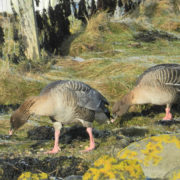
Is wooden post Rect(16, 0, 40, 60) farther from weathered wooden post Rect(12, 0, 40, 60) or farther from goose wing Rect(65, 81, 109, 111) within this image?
goose wing Rect(65, 81, 109, 111)

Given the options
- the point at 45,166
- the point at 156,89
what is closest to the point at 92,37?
the point at 156,89

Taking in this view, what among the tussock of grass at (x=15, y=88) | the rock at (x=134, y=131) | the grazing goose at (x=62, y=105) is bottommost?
the rock at (x=134, y=131)

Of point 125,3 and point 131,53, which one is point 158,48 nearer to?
point 131,53

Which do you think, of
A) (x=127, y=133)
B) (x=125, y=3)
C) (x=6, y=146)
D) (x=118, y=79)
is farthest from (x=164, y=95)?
(x=125, y=3)

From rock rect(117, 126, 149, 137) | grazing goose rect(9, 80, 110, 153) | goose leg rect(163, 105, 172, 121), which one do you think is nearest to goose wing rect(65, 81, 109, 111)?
grazing goose rect(9, 80, 110, 153)

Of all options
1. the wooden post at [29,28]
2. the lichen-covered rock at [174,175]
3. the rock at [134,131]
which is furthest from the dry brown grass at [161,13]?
the lichen-covered rock at [174,175]

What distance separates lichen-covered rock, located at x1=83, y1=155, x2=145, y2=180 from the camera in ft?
9.54

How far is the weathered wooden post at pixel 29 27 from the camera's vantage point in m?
13.2

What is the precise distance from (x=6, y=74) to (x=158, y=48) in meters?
7.56

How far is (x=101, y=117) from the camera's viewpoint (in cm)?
702

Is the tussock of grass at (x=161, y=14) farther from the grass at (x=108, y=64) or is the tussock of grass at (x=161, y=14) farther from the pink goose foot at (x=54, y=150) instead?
the pink goose foot at (x=54, y=150)

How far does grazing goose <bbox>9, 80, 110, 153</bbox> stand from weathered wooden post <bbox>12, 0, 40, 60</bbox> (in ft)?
24.0

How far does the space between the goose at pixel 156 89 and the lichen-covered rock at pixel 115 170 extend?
5485 millimetres

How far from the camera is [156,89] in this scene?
8305mm
